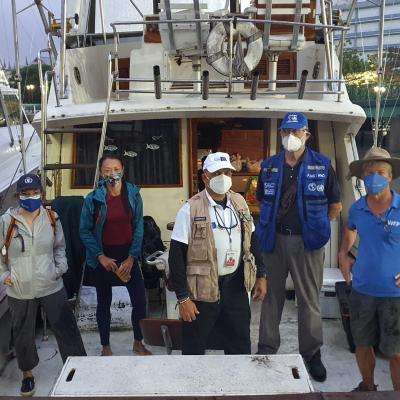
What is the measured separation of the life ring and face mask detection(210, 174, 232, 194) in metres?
1.65

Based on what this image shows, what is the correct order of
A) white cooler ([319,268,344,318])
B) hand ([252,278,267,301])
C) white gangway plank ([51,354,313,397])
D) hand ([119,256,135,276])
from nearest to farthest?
white gangway plank ([51,354,313,397])
hand ([252,278,267,301])
hand ([119,256,135,276])
white cooler ([319,268,344,318])

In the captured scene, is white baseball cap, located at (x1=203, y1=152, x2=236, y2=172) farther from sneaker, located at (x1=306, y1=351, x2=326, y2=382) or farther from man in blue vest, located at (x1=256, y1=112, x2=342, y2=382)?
sneaker, located at (x1=306, y1=351, x2=326, y2=382)

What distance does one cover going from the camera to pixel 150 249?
181 inches

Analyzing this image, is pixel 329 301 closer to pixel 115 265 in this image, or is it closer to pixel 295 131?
pixel 295 131

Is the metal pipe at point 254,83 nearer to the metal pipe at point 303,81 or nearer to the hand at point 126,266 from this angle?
the metal pipe at point 303,81

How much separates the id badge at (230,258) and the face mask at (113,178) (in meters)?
1.03

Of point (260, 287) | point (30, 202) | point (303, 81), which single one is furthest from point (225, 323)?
point (303, 81)

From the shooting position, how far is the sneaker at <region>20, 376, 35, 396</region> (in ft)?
11.4

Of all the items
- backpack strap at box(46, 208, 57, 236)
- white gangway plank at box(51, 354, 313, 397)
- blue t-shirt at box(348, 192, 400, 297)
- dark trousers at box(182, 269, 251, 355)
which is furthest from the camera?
backpack strap at box(46, 208, 57, 236)

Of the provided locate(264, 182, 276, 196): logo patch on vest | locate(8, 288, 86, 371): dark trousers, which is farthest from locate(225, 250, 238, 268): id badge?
locate(8, 288, 86, 371): dark trousers

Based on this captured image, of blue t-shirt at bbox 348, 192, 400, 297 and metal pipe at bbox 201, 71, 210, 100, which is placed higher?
metal pipe at bbox 201, 71, 210, 100

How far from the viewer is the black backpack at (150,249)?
4.46 m

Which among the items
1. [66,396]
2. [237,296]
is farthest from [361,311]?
[66,396]

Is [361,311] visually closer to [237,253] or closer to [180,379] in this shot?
[237,253]
